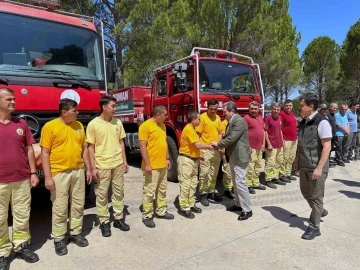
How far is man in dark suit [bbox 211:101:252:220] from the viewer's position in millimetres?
4055

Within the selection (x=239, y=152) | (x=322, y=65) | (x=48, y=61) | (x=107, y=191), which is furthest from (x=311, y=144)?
(x=322, y=65)

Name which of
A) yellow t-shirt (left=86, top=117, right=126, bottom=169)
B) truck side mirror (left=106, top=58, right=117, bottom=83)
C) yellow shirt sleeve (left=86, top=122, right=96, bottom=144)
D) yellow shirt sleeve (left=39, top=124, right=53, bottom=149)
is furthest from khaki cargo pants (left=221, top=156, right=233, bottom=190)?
yellow shirt sleeve (left=39, top=124, right=53, bottom=149)

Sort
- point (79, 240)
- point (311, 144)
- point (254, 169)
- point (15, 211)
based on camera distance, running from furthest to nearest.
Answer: point (254, 169), point (311, 144), point (79, 240), point (15, 211)

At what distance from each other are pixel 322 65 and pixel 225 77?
2882cm

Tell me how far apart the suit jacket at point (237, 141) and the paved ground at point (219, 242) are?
0.85 m

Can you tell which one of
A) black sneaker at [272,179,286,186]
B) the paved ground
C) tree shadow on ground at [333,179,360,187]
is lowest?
tree shadow on ground at [333,179,360,187]

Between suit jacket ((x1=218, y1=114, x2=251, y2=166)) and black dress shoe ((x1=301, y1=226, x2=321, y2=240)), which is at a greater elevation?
suit jacket ((x1=218, y1=114, x2=251, y2=166))

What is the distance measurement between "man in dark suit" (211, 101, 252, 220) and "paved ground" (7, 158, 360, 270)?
251mm

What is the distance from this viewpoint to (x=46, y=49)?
160 inches

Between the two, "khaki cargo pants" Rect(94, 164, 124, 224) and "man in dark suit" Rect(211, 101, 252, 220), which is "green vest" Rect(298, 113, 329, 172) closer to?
"man in dark suit" Rect(211, 101, 252, 220)

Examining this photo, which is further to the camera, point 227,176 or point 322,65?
point 322,65

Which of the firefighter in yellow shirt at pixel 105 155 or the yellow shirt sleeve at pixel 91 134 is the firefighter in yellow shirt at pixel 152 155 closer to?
the firefighter in yellow shirt at pixel 105 155

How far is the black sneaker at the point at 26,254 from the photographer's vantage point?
9.70ft

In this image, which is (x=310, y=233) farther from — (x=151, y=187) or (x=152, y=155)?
(x=152, y=155)
